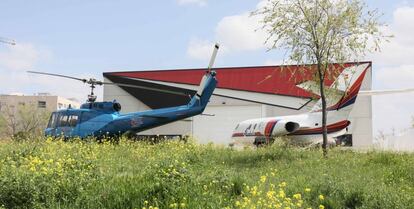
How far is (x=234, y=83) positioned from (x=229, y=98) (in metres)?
1.61

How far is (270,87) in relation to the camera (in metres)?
47.4

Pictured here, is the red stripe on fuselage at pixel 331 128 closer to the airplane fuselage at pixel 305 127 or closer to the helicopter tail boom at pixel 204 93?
the airplane fuselage at pixel 305 127

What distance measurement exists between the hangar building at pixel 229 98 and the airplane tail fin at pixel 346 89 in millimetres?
18145

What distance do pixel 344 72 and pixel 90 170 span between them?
11.9 meters

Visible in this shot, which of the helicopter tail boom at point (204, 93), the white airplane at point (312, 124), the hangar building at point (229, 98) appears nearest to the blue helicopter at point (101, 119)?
the helicopter tail boom at point (204, 93)

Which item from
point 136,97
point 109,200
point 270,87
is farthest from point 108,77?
point 109,200

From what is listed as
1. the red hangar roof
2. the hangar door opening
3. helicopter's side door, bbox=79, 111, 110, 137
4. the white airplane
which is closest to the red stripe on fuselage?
the white airplane

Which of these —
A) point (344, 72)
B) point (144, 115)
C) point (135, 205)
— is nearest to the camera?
point (135, 205)

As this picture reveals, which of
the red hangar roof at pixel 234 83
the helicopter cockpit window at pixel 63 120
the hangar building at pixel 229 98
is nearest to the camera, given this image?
the helicopter cockpit window at pixel 63 120

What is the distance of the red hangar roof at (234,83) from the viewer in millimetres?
46344

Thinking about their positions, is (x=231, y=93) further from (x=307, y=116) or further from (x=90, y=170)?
(x=90, y=170)

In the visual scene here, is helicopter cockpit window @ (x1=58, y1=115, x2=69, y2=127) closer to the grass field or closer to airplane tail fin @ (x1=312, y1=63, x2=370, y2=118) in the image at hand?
airplane tail fin @ (x1=312, y1=63, x2=370, y2=118)

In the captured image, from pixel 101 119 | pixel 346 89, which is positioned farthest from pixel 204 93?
pixel 346 89

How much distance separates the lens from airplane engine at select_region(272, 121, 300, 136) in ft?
87.4
